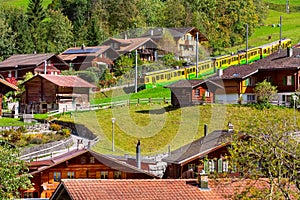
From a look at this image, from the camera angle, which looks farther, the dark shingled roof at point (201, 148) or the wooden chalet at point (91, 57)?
the wooden chalet at point (91, 57)

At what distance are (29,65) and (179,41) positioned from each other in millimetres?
17692

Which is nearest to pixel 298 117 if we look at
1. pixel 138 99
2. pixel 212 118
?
pixel 212 118

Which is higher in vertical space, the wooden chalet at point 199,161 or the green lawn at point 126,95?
the green lawn at point 126,95

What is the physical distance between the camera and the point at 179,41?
86.7m

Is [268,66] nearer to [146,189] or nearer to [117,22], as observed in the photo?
[146,189]

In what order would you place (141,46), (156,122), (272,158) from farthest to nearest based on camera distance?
1. (141,46)
2. (156,122)
3. (272,158)

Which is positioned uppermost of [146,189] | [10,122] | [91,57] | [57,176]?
[91,57]

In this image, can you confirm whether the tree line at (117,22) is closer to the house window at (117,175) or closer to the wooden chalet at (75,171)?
the wooden chalet at (75,171)

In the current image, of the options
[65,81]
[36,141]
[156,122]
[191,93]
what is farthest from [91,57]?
[36,141]

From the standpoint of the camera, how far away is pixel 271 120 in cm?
2412

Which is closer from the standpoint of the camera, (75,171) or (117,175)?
(117,175)

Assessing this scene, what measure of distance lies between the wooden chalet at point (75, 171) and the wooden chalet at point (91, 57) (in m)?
43.9

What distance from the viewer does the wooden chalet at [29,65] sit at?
255 feet

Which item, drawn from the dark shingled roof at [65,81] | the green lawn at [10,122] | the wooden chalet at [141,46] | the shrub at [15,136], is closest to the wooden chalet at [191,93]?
the dark shingled roof at [65,81]
